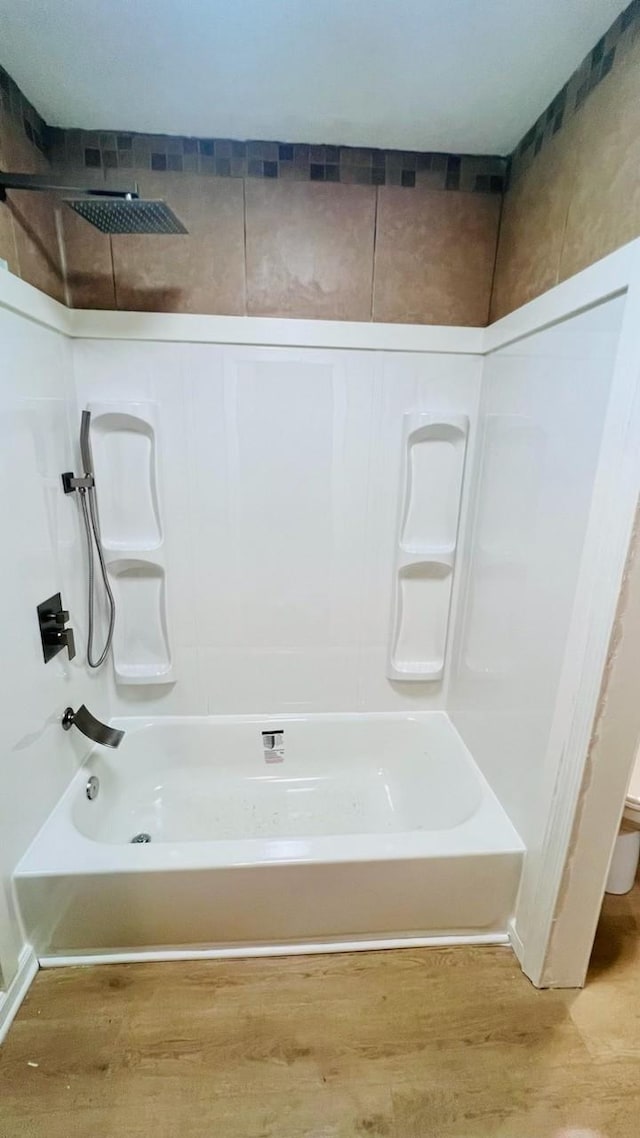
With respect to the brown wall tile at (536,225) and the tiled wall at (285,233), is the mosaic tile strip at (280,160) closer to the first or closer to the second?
the tiled wall at (285,233)

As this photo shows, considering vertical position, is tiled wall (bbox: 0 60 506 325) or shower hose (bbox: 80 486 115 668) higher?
tiled wall (bbox: 0 60 506 325)

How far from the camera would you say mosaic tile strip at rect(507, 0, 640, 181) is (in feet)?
3.43

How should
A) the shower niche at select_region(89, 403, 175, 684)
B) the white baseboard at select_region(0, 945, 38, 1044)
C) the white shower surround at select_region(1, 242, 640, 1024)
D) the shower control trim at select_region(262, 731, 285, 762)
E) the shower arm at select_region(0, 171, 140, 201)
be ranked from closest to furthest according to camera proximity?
the white shower surround at select_region(1, 242, 640, 1024)
the shower arm at select_region(0, 171, 140, 201)
the white baseboard at select_region(0, 945, 38, 1044)
the shower niche at select_region(89, 403, 175, 684)
the shower control trim at select_region(262, 731, 285, 762)

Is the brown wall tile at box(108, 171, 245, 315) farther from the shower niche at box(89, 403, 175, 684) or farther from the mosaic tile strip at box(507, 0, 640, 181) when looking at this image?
the mosaic tile strip at box(507, 0, 640, 181)

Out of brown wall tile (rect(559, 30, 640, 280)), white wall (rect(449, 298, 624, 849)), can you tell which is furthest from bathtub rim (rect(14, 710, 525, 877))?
brown wall tile (rect(559, 30, 640, 280))

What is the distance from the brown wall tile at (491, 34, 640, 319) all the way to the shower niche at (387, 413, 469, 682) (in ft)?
1.55

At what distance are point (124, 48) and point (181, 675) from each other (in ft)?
6.21

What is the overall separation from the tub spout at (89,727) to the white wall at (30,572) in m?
0.04

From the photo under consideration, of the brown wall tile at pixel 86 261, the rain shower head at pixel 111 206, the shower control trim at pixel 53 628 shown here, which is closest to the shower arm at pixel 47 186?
the rain shower head at pixel 111 206

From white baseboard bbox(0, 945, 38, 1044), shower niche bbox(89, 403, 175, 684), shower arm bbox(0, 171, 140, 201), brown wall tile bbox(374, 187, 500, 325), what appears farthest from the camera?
shower niche bbox(89, 403, 175, 684)

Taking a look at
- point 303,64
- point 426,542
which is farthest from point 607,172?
point 426,542

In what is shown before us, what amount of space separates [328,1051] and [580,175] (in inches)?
89.7

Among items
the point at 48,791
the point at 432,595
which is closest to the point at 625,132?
the point at 432,595

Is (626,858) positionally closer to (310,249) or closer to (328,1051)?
(328,1051)
